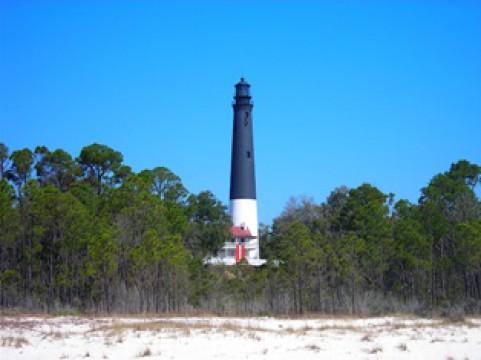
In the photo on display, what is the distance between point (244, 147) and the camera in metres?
54.3

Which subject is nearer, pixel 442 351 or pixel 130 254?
pixel 442 351

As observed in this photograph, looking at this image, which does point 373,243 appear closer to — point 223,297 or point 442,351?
point 223,297

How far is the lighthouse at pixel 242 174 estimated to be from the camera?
2140 inches

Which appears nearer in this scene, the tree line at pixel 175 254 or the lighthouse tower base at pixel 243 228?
the tree line at pixel 175 254

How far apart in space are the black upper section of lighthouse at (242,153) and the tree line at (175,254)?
867 cm

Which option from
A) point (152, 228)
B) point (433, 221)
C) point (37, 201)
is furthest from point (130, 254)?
point (433, 221)

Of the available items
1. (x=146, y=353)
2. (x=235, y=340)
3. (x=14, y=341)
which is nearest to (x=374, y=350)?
(x=235, y=340)

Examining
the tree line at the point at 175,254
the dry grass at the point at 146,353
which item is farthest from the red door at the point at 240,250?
the dry grass at the point at 146,353

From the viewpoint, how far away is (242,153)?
178 feet

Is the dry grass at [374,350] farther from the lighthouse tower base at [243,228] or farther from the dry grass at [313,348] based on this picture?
the lighthouse tower base at [243,228]

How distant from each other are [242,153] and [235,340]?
107 feet

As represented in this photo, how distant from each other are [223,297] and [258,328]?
39.6 ft

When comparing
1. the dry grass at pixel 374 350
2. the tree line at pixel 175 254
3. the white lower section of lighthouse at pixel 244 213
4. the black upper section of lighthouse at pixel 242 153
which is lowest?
the dry grass at pixel 374 350

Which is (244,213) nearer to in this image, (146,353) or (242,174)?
(242,174)
